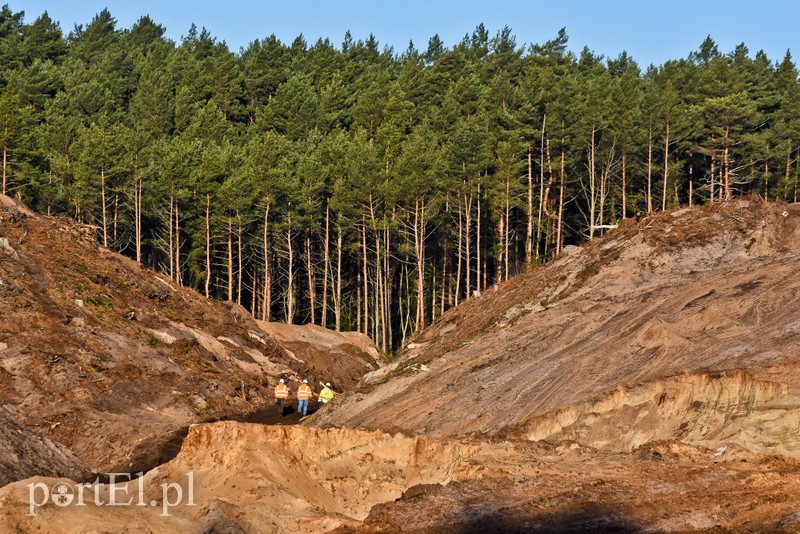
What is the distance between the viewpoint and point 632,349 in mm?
32469

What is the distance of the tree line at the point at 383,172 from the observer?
210 ft

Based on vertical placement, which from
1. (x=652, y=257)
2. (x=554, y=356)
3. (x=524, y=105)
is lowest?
(x=554, y=356)

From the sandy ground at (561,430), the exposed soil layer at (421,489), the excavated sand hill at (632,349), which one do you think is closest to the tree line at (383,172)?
the excavated sand hill at (632,349)

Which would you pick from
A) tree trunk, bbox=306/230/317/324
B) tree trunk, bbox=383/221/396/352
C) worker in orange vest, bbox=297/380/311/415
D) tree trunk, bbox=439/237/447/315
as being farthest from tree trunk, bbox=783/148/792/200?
worker in orange vest, bbox=297/380/311/415

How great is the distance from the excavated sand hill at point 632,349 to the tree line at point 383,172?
35.2 ft

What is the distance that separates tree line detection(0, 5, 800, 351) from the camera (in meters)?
64.1

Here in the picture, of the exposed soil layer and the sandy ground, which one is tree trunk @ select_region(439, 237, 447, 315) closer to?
the sandy ground

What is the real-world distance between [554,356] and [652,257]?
9692mm

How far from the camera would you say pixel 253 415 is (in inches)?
1640

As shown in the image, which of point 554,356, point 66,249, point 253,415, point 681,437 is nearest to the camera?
point 681,437

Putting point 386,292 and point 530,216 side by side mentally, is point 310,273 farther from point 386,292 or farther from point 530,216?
point 530,216

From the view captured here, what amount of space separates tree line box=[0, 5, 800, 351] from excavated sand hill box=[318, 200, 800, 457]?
10.7 metres

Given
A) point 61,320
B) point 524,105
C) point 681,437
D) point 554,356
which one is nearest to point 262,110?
point 524,105

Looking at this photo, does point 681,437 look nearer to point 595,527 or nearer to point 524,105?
point 595,527
